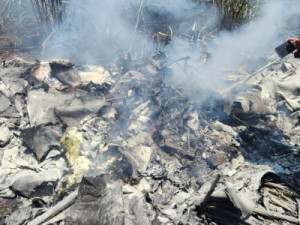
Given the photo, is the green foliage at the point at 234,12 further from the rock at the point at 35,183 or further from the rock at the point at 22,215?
the rock at the point at 22,215

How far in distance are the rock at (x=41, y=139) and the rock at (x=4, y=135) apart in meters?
0.36

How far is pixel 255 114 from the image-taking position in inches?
208

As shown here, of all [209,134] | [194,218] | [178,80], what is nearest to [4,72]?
[178,80]

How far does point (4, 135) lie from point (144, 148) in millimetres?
2763

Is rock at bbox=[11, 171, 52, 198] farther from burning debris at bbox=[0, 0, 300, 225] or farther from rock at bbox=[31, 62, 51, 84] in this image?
rock at bbox=[31, 62, 51, 84]

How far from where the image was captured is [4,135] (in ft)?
15.5

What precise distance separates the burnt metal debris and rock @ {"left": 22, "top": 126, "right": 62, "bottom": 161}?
0.7 inches

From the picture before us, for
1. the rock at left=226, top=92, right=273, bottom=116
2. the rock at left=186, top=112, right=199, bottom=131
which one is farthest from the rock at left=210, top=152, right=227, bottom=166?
the rock at left=226, top=92, right=273, bottom=116

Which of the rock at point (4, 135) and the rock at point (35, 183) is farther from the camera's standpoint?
the rock at point (4, 135)

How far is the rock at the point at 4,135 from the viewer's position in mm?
4645

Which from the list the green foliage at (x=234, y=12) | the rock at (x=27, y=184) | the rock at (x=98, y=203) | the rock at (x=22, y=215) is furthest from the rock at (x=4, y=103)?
the green foliage at (x=234, y=12)

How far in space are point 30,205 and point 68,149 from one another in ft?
3.58

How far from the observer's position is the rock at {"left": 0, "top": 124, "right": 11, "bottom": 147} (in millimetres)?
4645

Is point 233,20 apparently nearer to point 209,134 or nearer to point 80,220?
point 209,134
